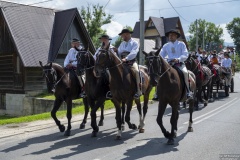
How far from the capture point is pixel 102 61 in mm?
8039

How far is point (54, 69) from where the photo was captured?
949cm

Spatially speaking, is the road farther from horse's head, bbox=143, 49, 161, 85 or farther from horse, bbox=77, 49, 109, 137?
horse's head, bbox=143, 49, 161, 85

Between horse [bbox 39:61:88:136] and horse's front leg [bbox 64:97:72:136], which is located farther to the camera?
horse's front leg [bbox 64:97:72:136]

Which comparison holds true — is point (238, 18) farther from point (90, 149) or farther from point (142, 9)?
point (90, 149)

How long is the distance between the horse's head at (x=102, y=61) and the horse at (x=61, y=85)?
194cm

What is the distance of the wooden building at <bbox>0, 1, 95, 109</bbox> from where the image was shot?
2591 cm

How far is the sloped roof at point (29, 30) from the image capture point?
83.9ft

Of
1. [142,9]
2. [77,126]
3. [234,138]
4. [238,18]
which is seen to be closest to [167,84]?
[234,138]

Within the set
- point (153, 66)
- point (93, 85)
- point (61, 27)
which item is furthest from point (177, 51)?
point (61, 27)

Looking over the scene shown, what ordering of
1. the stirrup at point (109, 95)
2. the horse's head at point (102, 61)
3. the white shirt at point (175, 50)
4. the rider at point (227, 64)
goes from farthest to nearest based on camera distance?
the rider at point (227, 64) < the stirrup at point (109, 95) < the white shirt at point (175, 50) < the horse's head at point (102, 61)

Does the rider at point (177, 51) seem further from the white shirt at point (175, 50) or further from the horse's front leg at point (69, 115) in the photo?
the horse's front leg at point (69, 115)

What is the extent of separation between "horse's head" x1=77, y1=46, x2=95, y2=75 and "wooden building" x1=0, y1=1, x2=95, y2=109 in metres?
16.8

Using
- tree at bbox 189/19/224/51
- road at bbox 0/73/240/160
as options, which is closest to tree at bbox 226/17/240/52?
tree at bbox 189/19/224/51

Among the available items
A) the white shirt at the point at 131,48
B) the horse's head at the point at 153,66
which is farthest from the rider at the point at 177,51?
the horse's head at the point at 153,66
